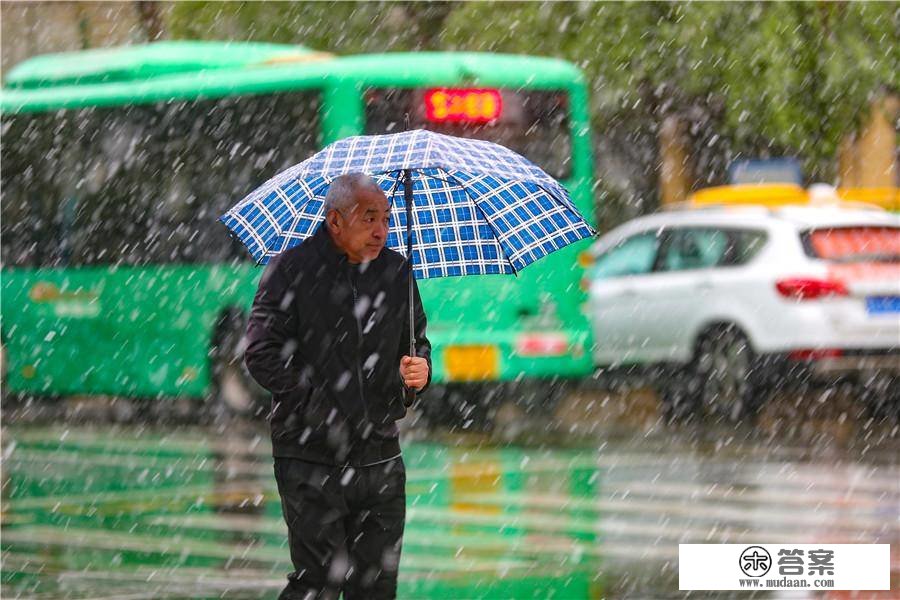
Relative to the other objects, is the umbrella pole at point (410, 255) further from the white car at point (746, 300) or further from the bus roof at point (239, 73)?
the white car at point (746, 300)

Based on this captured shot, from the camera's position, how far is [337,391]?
20.7ft

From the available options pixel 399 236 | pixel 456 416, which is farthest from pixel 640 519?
pixel 456 416

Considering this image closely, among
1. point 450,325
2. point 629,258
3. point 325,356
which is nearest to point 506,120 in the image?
point 450,325

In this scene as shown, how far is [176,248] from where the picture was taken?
18.0 m

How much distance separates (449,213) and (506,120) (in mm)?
9738

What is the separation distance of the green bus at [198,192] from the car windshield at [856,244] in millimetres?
2020

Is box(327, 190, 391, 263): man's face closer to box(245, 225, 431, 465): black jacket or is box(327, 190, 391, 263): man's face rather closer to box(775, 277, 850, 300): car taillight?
box(245, 225, 431, 465): black jacket

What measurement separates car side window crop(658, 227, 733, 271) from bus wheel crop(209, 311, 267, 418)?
3.81 m

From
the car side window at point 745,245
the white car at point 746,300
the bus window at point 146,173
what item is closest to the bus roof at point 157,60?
the bus window at point 146,173

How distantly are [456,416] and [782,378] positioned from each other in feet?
9.19

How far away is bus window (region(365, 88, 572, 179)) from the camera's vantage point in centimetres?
1683

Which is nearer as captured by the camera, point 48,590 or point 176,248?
point 48,590

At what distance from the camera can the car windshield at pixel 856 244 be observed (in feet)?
55.2

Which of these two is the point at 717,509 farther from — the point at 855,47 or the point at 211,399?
the point at 855,47
